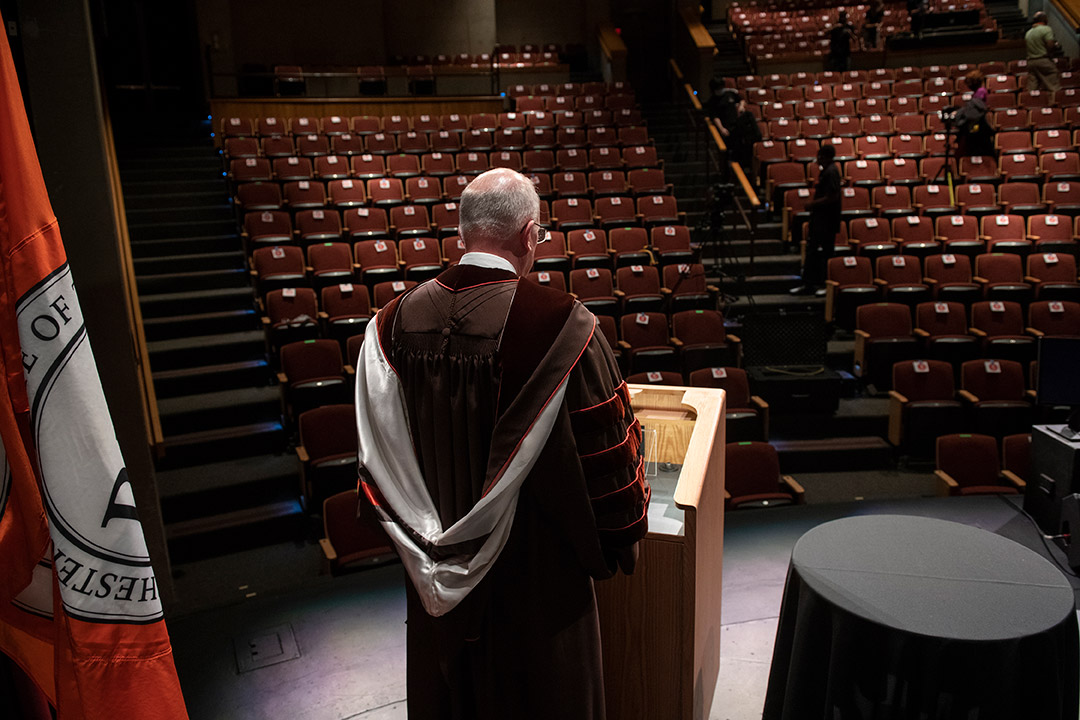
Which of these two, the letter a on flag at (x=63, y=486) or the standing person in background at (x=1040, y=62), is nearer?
the letter a on flag at (x=63, y=486)

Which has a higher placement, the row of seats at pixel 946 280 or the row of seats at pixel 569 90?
the row of seats at pixel 569 90

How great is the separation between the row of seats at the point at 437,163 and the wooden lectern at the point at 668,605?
20.2ft

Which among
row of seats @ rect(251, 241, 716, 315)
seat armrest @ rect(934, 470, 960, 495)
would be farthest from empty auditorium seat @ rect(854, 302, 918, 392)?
seat armrest @ rect(934, 470, 960, 495)

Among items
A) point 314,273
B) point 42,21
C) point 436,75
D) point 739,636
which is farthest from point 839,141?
point 42,21

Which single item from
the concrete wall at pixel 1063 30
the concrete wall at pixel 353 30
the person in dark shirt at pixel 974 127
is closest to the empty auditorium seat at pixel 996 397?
the person in dark shirt at pixel 974 127

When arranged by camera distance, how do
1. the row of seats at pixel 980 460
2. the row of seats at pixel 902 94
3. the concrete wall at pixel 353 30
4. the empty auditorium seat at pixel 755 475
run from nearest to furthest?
the empty auditorium seat at pixel 755 475, the row of seats at pixel 980 460, the row of seats at pixel 902 94, the concrete wall at pixel 353 30

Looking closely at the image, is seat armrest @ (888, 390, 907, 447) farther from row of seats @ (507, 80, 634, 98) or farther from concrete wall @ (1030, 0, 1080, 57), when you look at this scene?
concrete wall @ (1030, 0, 1080, 57)

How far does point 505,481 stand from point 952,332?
506 cm

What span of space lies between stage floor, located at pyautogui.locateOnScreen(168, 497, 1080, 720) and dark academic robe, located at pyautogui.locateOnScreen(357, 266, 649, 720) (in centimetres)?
84

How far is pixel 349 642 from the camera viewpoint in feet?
8.30

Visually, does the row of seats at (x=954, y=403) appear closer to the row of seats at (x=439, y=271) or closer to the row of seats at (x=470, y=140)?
the row of seats at (x=439, y=271)

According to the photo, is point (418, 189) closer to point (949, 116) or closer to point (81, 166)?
point (81, 166)

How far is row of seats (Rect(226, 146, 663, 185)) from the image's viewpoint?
7363 millimetres

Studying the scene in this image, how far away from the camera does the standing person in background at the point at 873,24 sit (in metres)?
10.9
